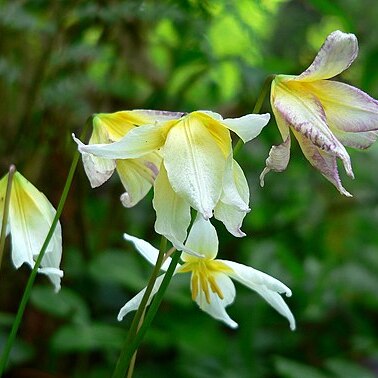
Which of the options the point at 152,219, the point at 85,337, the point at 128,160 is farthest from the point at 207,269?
the point at 152,219

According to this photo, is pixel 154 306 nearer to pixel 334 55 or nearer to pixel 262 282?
pixel 262 282

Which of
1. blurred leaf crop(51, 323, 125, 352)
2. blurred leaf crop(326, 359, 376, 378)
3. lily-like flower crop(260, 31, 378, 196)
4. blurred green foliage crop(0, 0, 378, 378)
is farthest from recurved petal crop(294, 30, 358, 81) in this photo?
blurred leaf crop(326, 359, 376, 378)

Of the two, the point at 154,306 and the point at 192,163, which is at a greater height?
the point at 192,163

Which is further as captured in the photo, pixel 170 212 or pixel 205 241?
pixel 205 241

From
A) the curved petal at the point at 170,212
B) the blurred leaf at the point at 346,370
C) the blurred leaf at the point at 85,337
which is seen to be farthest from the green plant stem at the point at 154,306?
the blurred leaf at the point at 346,370

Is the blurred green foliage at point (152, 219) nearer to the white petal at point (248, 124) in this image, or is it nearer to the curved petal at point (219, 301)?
the curved petal at point (219, 301)

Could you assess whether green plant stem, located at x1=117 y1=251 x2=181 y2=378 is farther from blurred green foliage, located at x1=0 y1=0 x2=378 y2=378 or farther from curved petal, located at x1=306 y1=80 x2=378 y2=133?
blurred green foliage, located at x1=0 y1=0 x2=378 y2=378

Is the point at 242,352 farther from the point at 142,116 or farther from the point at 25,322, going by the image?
the point at 142,116

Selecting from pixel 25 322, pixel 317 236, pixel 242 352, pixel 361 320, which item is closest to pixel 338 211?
pixel 317 236
